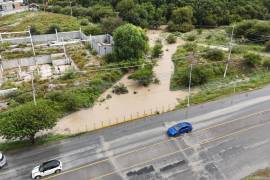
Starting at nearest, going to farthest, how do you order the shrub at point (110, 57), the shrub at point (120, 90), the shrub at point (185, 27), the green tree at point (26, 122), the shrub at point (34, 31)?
the green tree at point (26, 122) → the shrub at point (120, 90) → the shrub at point (110, 57) → the shrub at point (34, 31) → the shrub at point (185, 27)

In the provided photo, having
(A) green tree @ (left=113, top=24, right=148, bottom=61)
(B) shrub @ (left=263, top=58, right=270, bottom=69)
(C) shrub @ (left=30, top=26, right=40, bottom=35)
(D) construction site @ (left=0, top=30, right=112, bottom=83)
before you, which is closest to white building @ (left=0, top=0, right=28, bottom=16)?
(C) shrub @ (left=30, top=26, right=40, bottom=35)

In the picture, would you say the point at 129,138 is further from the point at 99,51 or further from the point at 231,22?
the point at 231,22

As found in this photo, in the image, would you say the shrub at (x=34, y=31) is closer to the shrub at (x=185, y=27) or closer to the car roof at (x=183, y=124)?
the shrub at (x=185, y=27)

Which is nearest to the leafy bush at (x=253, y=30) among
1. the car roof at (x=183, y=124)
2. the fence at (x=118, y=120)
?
the fence at (x=118, y=120)

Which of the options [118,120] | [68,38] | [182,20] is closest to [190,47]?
[182,20]

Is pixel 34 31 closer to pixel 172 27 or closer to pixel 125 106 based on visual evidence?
pixel 172 27

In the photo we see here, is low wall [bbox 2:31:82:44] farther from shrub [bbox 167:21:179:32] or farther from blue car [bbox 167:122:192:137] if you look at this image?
blue car [bbox 167:122:192:137]
